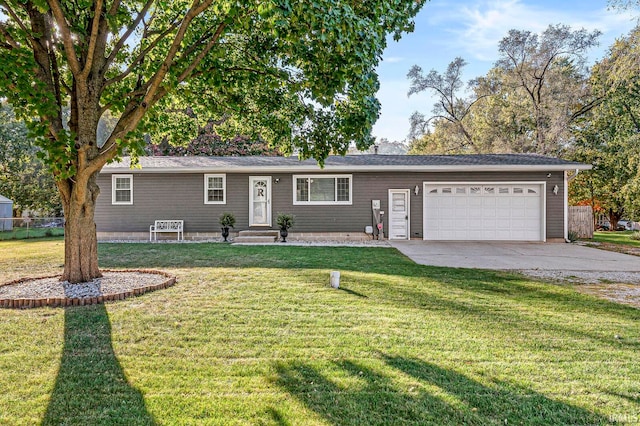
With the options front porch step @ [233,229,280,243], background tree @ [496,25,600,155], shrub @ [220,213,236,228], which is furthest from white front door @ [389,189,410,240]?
background tree @ [496,25,600,155]

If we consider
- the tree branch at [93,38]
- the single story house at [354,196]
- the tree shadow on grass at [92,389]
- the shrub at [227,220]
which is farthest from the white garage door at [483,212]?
the tree shadow on grass at [92,389]

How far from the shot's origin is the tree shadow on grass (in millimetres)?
2100

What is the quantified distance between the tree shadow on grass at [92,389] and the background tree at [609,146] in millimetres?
19294

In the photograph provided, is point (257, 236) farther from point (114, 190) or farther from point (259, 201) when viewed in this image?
point (114, 190)

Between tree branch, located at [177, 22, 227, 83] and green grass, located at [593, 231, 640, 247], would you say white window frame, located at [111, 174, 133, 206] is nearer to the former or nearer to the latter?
tree branch, located at [177, 22, 227, 83]

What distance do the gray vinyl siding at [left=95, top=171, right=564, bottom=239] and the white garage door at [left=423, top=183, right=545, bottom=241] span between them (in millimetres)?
258

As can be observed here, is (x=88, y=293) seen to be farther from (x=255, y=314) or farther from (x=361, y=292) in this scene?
(x=361, y=292)

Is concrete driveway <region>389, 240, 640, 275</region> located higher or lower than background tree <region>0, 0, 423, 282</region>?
lower

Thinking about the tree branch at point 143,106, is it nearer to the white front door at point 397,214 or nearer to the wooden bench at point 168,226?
the wooden bench at point 168,226

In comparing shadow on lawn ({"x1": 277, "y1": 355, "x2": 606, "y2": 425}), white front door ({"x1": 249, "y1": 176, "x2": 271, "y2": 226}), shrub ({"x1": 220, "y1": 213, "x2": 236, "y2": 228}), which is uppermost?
white front door ({"x1": 249, "y1": 176, "x2": 271, "y2": 226})

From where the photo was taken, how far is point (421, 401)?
227 centimetres

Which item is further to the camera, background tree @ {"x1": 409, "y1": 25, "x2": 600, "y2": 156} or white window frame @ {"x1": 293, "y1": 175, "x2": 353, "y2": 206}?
background tree @ {"x1": 409, "y1": 25, "x2": 600, "y2": 156}

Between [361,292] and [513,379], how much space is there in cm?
264

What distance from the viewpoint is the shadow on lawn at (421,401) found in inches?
82.3
